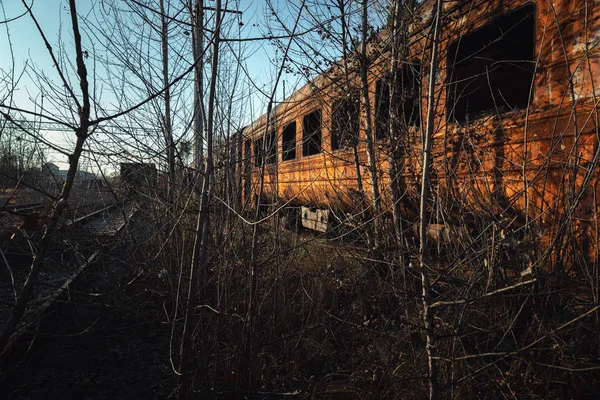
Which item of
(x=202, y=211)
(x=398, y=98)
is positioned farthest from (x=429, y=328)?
(x=398, y=98)

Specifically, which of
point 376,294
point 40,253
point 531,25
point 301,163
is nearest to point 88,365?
point 40,253

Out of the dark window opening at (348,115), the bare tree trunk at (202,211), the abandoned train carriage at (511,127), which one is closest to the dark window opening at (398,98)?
the abandoned train carriage at (511,127)

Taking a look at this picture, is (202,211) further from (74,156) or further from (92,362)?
(92,362)

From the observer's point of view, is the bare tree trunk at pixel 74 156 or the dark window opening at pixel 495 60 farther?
the dark window opening at pixel 495 60

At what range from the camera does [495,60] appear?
3.48 meters

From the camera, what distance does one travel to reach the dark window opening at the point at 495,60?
2.76 meters

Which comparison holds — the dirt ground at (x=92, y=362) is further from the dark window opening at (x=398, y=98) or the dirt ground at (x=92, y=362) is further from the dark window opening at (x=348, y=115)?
the dark window opening at (x=398, y=98)

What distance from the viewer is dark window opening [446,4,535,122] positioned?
9.05 feet

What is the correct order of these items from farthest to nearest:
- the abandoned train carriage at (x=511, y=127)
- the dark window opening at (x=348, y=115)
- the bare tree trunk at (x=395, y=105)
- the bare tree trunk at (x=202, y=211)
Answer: the dark window opening at (x=348, y=115) → the bare tree trunk at (x=395, y=105) → the abandoned train carriage at (x=511, y=127) → the bare tree trunk at (x=202, y=211)

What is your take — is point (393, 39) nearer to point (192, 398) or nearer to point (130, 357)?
point (192, 398)

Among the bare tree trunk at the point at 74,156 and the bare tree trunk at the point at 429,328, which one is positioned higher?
the bare tree trunk at the point at 74,156

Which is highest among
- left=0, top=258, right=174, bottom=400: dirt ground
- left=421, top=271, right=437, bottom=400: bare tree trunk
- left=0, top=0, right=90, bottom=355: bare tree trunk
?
left=0, top=0, right=90, bottom=355: bare tree trunk

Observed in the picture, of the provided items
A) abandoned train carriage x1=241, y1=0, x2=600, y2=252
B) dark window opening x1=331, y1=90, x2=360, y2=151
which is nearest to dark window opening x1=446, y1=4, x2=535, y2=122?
abandoned train carriage x1=241, y1=0, x2=600, y2=252

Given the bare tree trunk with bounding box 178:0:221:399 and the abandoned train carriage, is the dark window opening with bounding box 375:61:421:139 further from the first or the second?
the bare tree trunk with bounding box 178:0:221:399
